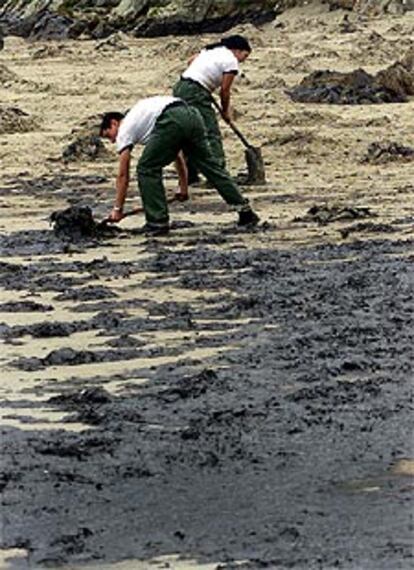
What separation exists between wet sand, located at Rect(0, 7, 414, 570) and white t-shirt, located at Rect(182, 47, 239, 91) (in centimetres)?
104

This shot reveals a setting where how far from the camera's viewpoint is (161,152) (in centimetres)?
1347

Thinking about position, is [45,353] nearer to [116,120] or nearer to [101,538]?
[101,538]

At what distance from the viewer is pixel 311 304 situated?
10211 mm

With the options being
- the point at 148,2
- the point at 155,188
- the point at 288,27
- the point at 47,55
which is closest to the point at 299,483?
the point at 155,188

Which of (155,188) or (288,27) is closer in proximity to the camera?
(155,188)

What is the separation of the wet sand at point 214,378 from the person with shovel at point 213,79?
26.6 inches

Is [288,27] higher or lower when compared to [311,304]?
lower

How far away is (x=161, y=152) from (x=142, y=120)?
1.01 ft

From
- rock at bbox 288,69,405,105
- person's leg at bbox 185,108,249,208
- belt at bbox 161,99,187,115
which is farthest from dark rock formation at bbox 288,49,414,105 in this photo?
belt at bbox 161,99,187,115

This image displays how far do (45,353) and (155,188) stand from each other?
469cm

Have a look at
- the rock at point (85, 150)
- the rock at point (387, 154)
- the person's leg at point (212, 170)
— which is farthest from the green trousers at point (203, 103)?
the rock at point (85, 150)

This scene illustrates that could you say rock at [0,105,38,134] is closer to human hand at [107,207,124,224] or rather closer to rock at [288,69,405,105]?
rock at [288,69,405,105]

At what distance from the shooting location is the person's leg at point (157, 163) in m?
13.4

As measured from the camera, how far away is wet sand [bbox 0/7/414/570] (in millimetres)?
6008
